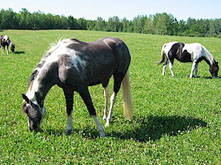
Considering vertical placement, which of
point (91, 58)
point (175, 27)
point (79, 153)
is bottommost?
point (79, 153)

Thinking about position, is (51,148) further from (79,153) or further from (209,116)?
(209,116)

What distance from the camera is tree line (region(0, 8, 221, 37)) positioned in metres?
79.4

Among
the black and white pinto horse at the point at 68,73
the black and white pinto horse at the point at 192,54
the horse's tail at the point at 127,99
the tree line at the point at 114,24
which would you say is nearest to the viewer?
the black and white pinto horse at the point at 68,73

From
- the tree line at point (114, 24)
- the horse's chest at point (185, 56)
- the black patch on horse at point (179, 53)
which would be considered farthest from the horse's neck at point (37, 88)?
the tree line at point (114, 24)

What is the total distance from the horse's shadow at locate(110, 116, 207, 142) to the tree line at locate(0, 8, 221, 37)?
3167 inches

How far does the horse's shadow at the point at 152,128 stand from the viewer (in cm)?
527

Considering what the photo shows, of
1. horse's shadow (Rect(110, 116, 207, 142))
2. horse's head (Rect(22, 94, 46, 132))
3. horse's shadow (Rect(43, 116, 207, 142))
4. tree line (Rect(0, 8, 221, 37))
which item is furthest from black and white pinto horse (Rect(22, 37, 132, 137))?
tree line (Rect(0, 8, 221, 37))

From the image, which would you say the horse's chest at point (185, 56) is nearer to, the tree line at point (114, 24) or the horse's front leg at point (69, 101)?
the horse's front leg at point (69, 101)

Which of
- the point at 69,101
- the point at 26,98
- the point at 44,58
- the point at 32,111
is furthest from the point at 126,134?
Result: the point at 44,58

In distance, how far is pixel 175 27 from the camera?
10056 centimetres

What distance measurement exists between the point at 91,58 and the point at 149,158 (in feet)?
8.34

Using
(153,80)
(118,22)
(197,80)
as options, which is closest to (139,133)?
(153,80)

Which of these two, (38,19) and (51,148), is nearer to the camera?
(51,148)

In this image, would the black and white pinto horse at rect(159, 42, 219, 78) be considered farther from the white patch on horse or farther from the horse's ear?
the horse's ear
